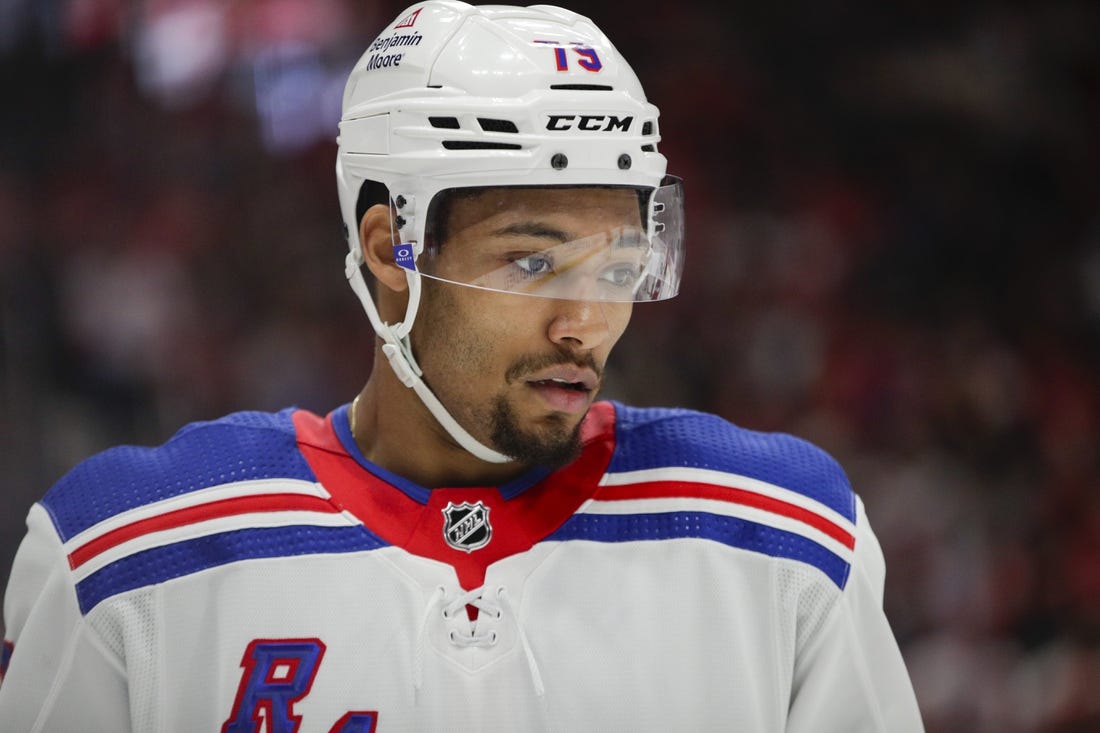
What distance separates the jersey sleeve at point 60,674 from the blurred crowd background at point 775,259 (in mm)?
2192

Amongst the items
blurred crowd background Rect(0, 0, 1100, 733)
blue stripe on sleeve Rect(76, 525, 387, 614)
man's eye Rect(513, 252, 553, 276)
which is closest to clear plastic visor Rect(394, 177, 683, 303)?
man's eye Rect(513, 252, 553, 276)

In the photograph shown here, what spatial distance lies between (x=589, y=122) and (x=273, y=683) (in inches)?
30.4

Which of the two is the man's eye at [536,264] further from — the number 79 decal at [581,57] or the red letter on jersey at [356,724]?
the red letter on jersey at [356,724]

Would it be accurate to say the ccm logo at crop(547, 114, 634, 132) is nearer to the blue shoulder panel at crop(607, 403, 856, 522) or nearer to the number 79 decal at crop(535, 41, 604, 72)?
the number 79 decal at crop(535, 41, 604, 72)

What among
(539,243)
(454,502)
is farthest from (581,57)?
(454,502)

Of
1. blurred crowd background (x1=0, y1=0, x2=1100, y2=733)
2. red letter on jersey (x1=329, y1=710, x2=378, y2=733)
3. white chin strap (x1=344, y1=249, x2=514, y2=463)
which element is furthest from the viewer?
blurred crowd background (x1=0, y1=0, x2=1100, y2=733)

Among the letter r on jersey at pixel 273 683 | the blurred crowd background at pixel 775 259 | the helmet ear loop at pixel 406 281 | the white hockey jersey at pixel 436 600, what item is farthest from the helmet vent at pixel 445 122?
the blurred crowd background at pixel 775 259

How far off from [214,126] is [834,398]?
2461mm

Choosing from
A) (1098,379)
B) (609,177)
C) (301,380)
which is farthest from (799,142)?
(609,177)

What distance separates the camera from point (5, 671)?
1590 mm

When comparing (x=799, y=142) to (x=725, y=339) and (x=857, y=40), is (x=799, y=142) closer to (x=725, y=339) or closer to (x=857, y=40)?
(x=857, y=40)

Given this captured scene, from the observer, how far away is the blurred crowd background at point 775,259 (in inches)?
156

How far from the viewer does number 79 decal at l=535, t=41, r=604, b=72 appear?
1.53m

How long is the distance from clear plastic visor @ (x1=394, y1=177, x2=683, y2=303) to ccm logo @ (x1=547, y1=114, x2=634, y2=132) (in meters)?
0.07
